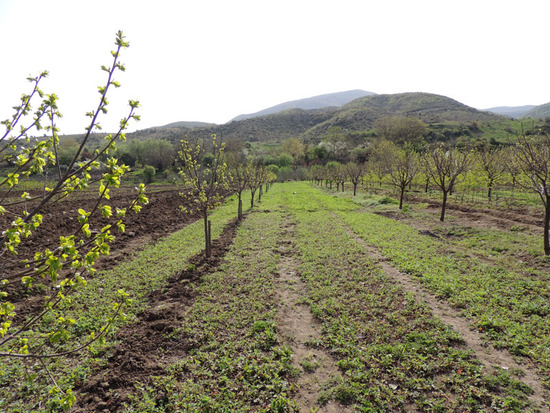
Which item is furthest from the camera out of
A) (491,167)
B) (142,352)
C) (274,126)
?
(274,126)

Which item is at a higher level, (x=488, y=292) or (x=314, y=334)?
(x=488, y=292)

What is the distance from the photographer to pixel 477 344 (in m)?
5.49

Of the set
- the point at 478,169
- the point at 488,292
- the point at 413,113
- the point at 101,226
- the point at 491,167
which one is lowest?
the point at 488,292

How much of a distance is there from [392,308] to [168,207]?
64.9ft

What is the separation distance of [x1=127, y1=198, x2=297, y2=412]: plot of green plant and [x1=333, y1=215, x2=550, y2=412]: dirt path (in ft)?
12.3

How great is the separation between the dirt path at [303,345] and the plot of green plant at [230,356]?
219 millimetres

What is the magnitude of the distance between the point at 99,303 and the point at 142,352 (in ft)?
9.12

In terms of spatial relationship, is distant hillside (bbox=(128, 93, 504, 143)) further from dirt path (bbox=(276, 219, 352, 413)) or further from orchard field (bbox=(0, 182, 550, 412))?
dirt path (bbox=(276, 219, 352, 413))

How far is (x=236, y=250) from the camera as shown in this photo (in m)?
11.9

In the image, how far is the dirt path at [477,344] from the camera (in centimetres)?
438

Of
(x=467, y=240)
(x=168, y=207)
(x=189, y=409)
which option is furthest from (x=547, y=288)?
(x=168, y=207)

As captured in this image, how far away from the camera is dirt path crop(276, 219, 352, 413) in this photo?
14.7ft

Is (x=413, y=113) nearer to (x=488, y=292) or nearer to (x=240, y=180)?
(x=240, y=180)

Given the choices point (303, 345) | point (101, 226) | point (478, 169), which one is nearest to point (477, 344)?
point (303, 345)
